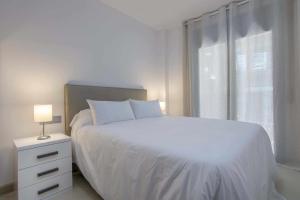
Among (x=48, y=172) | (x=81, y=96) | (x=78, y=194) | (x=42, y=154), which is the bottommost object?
(x=78, y=194)

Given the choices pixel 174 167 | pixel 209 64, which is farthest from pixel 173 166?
pixel 209 64

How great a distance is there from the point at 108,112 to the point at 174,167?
4.86 ft

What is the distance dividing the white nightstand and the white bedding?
0.93 ft

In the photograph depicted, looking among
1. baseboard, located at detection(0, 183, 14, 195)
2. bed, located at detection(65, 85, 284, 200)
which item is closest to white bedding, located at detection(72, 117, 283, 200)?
bed, located at detection(65, 85, 284, 200)

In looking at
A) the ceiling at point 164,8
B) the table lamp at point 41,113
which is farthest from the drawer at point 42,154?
the ceiling at point 164,8

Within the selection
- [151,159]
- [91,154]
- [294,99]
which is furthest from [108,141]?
[294,99]

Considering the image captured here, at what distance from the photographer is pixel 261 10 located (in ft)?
8.84

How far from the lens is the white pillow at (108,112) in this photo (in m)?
2.21

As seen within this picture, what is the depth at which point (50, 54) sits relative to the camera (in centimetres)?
227

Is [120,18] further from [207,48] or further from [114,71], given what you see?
[207,48]

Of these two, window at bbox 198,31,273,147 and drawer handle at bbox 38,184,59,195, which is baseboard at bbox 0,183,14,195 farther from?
window at bbox 198,31,273,147

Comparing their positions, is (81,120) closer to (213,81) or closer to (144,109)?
(144,109)

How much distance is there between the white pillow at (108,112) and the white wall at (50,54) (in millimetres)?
535

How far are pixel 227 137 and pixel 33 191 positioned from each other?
191 cm
